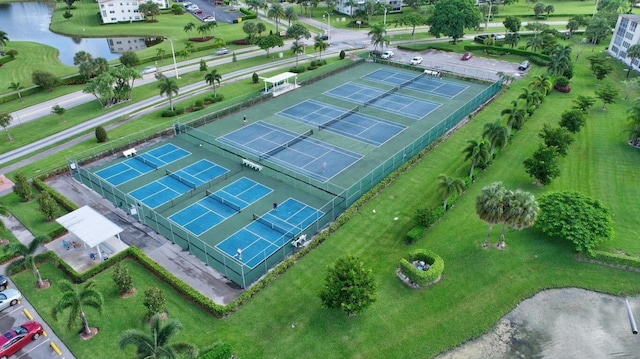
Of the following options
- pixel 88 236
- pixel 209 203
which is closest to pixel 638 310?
pixel 209 203

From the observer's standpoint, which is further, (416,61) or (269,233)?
(416,61)

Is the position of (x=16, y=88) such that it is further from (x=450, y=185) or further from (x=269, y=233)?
(x=450, y=185)

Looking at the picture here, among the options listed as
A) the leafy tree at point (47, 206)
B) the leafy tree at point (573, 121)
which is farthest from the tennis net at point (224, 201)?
the leafy tree at point (573, 121)

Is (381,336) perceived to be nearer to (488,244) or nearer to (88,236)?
(488,244)

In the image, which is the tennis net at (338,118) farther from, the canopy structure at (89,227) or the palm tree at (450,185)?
the canopy structure at (89,227)

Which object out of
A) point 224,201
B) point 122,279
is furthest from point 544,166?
point 122,279

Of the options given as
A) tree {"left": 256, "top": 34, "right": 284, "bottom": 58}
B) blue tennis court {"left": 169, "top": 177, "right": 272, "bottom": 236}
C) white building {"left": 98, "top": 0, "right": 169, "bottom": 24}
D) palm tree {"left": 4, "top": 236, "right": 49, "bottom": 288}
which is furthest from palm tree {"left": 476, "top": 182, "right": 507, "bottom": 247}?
white building {"left": 98, "top": 0, "right": 169, "bottom": 24}
